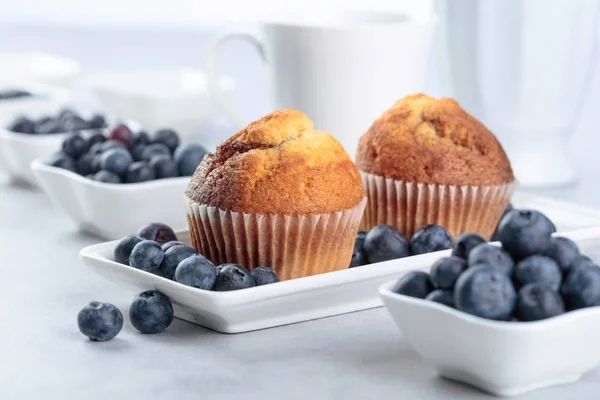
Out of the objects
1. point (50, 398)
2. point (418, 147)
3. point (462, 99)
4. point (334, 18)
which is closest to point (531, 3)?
point (462, 99)

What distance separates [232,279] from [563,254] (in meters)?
0.38

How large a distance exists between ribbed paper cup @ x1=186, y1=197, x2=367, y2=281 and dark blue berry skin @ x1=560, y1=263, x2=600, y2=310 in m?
0.37

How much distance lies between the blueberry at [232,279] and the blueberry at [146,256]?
0.30ft

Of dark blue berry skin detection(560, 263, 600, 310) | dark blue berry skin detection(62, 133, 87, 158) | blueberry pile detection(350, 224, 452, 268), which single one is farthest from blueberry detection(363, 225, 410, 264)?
dark blue berry skin detection(62, 133, 87, 158)

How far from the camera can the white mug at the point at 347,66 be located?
167cm

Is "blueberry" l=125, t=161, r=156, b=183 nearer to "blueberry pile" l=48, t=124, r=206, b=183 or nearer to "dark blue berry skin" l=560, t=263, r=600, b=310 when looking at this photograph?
"blueberry pile" l=48, t=124, r=206, b=183

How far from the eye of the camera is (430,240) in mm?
1307

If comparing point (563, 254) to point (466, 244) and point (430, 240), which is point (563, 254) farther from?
point (430, 240)

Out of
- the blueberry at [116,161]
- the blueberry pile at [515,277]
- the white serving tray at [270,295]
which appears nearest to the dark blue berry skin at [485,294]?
the blueberry pile at [515,277]

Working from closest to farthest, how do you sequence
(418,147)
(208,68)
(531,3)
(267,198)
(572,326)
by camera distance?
(572,326), (267,198), (418,147), (531,3), (208,68)

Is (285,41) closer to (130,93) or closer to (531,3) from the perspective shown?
(531,3)

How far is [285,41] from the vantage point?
66.9 inches

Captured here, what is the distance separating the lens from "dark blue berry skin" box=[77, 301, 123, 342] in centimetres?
113

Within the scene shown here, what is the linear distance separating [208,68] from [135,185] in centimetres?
49
